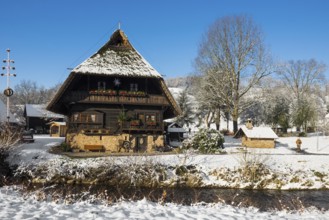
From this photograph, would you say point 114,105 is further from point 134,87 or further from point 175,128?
point 175,128

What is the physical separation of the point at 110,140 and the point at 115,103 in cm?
338


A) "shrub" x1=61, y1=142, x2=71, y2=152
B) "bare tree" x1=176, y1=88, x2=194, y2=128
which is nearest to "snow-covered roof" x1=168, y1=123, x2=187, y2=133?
"bare tree" x1=176, y1=88, x2=194, y2=128

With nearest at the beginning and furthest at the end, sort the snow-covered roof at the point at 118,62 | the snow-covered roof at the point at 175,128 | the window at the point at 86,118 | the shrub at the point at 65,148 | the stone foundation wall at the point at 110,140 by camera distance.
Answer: the shrub at the point at 65,148, the snow-covered roof at the point at 118,62, the stone foundation wall at the point at 110,140, the window at the point at 86,118, the snow-covered roof at the point at 175,128

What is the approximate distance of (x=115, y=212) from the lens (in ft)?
33.0

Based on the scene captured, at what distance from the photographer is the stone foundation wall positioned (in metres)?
28.3

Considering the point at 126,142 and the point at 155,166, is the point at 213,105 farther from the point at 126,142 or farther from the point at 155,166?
the point at 155,166

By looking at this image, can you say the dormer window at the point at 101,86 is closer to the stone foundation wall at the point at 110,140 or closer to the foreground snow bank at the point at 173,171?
the stone foundation wall at the point at 110,140

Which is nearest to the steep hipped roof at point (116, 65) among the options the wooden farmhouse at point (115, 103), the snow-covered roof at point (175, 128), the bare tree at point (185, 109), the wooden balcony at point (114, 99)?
the wooden farmhouse at point (115, 103)

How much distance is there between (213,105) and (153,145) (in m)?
22.0

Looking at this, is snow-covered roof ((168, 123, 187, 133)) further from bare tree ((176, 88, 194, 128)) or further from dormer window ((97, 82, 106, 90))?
dormer window ((97, 82, 106, 90))

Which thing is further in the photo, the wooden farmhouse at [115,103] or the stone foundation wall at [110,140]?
the stone foundation wall at [110,140]

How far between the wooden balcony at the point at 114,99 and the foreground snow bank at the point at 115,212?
1671cm

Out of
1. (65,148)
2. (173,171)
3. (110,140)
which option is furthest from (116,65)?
(173,171)

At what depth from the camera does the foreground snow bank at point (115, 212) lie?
9297 mm
